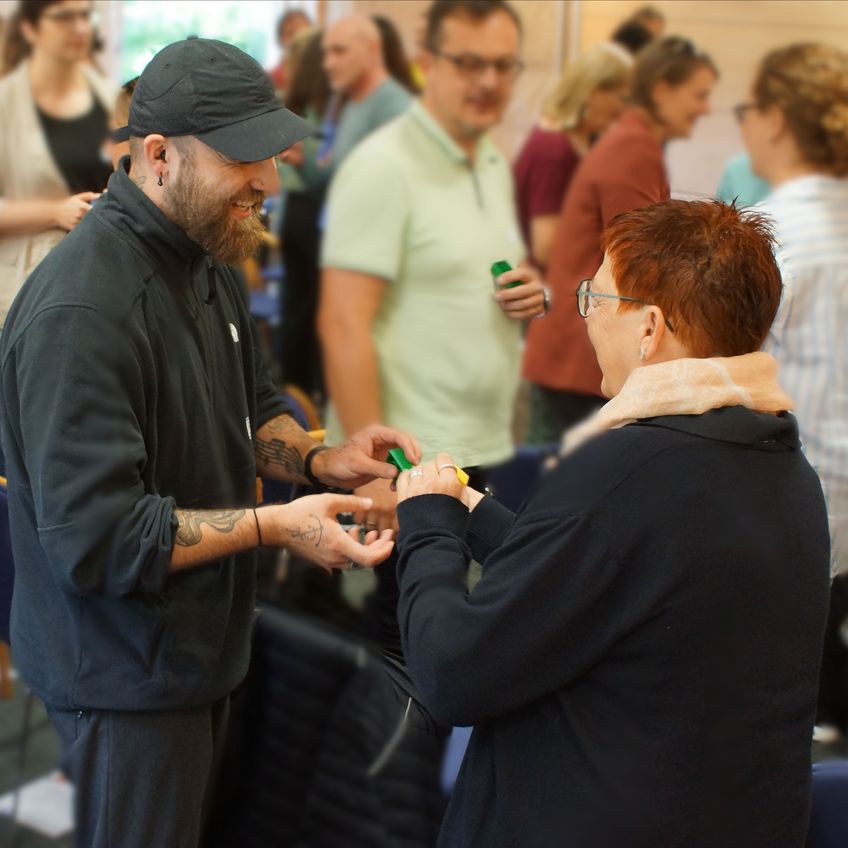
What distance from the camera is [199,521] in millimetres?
1072

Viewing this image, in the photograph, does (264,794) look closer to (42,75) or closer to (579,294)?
(579,294)

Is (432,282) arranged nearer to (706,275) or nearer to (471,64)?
(471,64)

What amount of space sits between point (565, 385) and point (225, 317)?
0.54 meters

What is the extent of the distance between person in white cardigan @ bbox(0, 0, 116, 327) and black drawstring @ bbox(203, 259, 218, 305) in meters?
0.17

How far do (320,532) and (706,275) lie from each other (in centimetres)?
44

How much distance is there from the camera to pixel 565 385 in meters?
1.54

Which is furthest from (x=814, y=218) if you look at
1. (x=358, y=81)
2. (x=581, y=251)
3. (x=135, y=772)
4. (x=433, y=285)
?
(x=135, y=772)

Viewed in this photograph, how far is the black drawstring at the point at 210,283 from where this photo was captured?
1.15m

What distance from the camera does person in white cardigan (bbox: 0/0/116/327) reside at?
131 cm

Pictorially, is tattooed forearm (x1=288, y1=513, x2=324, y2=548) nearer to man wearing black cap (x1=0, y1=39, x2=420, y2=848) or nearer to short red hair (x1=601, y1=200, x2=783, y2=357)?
man wearing black cap (x1=0, y1=39, x2=420, y2=848)

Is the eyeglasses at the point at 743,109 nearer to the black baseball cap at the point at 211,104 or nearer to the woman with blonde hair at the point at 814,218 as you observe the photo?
the woman with blonde hair at the point at 814,218

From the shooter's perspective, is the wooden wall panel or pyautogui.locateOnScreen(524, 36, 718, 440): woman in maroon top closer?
pyautogui.locateOnScreen(524, 36, 718, 440): woman in maroon top

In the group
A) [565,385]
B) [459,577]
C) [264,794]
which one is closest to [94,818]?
[264,794]

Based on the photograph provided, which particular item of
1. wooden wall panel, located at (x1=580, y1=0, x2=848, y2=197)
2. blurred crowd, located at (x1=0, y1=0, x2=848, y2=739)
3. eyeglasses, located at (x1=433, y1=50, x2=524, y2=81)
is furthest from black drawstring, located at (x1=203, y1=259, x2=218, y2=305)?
wooden wall panel, located at (x1=580, y1=0, x2=848, y2=197)
